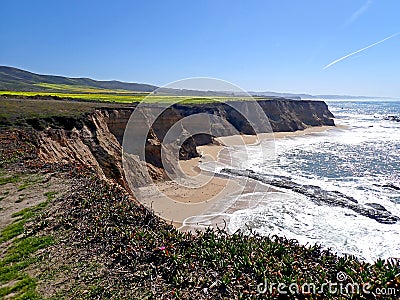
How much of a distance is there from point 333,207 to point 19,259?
1869 cm

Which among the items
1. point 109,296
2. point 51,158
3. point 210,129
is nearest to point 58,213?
point 109,296

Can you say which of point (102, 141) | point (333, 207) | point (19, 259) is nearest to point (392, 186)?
point (333, 207)

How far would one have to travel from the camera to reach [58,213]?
314 inches

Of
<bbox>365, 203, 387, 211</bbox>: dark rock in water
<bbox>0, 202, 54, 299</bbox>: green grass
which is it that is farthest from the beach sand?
<bbox>0, 202, 54, 299</bbox>: green grass

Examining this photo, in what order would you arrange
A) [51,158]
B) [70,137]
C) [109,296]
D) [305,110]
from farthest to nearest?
1. [305,110]
2. [70,137]
3. [51,158]
4. [109,296]

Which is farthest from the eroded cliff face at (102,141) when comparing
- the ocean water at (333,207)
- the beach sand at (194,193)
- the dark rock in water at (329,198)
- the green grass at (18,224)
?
the dark rock in water at (329,198)

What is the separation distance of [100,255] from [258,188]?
19.6m

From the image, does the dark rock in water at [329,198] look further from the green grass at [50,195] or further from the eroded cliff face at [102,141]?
the green grass at [50,195]

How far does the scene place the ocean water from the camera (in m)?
15.0

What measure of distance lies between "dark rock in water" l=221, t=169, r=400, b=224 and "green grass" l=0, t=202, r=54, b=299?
1758 centimetres

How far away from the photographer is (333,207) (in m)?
20.1

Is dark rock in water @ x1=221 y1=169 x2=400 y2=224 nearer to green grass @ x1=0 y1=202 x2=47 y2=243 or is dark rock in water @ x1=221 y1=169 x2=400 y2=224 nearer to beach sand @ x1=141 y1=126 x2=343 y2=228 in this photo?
beach sand @ x1=141 y1=126 x2=343 y2=228

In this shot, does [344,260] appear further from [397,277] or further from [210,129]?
[210,129]

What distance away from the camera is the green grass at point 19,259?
203 inches
